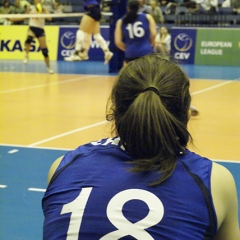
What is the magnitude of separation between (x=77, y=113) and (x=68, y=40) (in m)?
9.89

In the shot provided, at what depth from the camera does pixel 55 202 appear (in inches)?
66.4

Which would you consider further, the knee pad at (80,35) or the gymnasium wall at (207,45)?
the gymnasium wall at (207,45)

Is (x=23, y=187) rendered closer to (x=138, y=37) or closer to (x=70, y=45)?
(x=138, y=37)

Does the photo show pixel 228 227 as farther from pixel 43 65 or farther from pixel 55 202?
pixel 43 65

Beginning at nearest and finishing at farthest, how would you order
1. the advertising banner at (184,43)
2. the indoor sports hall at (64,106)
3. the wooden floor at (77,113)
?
the indoor sports hall at (64,106) → the wooden floor at (77,113) → the advertising banner at (184,43)

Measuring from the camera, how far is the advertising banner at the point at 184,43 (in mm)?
16703

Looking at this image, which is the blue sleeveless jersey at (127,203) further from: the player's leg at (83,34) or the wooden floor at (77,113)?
the player's leg at (83,34)

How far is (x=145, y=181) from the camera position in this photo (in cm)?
162

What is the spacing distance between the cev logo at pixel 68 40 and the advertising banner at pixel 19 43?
0.24 m

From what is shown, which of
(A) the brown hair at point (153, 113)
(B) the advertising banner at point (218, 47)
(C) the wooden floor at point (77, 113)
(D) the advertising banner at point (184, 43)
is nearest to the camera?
(A) the brown hair at point (153, 113)

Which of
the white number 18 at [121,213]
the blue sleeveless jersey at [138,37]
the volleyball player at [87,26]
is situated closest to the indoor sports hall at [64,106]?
the volleyball player at [87,26]

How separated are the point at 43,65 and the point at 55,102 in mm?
7266

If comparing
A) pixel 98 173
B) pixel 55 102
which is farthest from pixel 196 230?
pixel 55 102

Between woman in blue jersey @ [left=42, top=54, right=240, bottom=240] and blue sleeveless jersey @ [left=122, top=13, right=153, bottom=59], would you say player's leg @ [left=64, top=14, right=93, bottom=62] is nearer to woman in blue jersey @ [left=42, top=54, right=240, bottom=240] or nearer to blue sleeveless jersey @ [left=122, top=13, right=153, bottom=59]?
blue sleeveless jersey @ [left=122, top=13, right=153, bottom=59]
